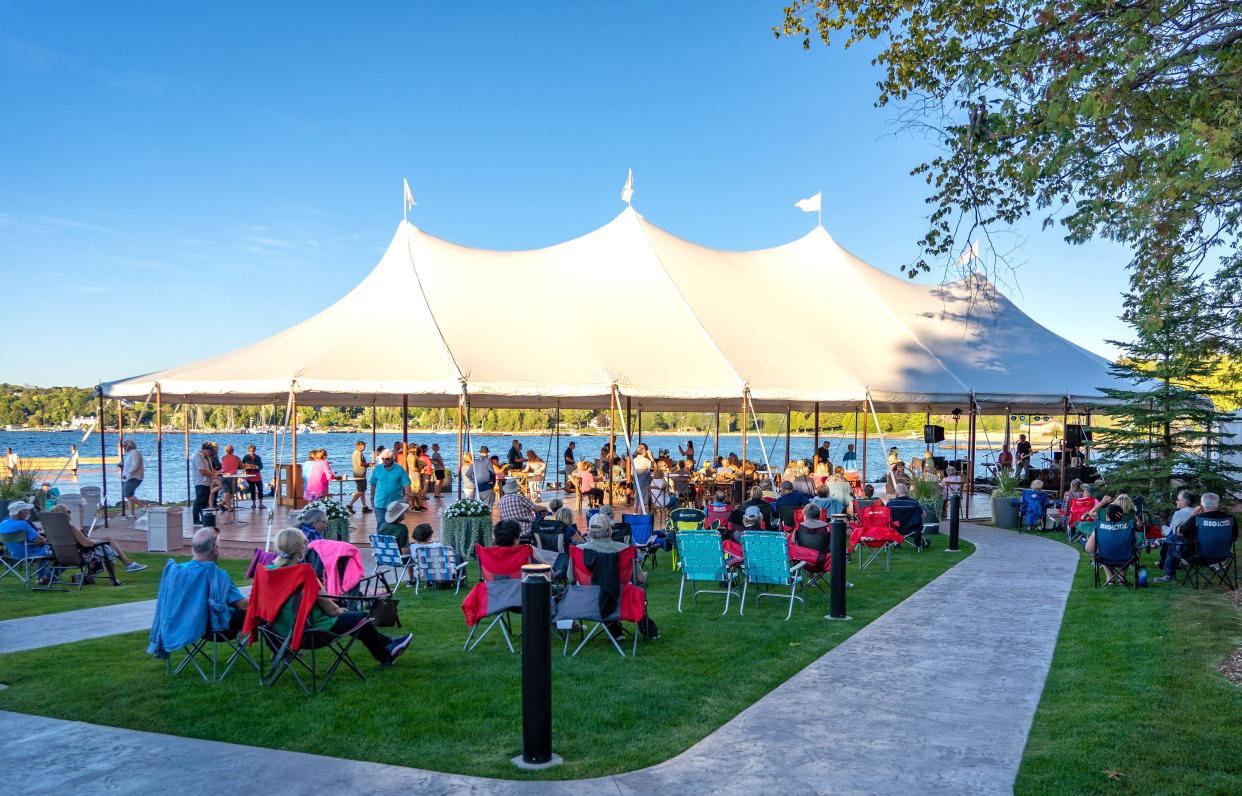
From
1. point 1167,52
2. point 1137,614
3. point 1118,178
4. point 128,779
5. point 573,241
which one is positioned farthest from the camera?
point 573,241

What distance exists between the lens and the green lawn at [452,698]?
16.3 ft

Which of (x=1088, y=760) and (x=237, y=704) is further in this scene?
(x=237, y=704)

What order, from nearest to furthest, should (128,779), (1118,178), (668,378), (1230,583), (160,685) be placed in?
(128,779), (160,685), (1118,178), (1230,583), (668,378)

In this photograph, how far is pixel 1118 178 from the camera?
7984mm

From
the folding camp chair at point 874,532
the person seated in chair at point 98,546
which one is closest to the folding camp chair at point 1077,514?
the folding camp chair at point 874,532

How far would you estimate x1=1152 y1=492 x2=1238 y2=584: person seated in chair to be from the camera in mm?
10367

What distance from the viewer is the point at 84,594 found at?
32.5 ft

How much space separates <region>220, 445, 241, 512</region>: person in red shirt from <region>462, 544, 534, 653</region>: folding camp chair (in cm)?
1070

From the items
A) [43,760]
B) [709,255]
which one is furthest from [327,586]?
[709,255]

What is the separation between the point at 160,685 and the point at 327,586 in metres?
1.69

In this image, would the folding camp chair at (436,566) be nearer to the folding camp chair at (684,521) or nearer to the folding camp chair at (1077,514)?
the folding camp chair at (684,521)

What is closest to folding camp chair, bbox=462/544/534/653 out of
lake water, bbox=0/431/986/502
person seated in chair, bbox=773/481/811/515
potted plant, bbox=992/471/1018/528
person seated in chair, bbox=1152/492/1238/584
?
person seated in chair, bbox=773/481/811/515

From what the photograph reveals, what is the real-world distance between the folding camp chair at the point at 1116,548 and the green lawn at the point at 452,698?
4.10 m

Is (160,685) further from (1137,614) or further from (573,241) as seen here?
(573,241)
